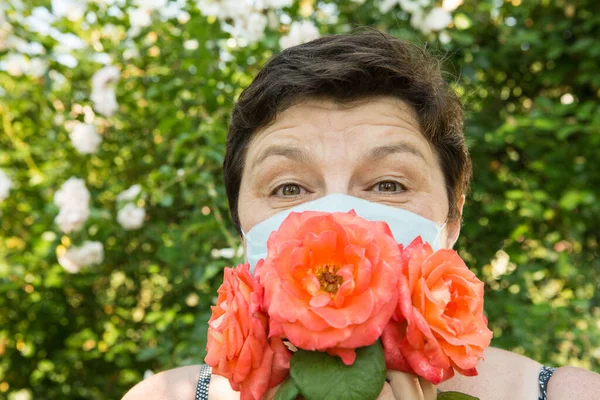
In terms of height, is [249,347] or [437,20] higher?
[249,347]

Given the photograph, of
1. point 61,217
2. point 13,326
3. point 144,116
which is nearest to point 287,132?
point 61,217

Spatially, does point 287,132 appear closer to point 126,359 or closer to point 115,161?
point 115,161

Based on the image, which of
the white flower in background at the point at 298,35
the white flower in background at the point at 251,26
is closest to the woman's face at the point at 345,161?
the white flower in background at the point at 298,35

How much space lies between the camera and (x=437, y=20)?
2787 millimetres

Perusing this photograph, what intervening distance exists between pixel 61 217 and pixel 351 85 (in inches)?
68.2

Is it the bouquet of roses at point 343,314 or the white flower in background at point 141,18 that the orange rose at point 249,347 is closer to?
the bouquet of roses at point 343,314

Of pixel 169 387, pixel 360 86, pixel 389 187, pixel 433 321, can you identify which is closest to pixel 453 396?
pixel 433 321

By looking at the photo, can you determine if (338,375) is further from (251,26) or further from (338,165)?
(251,26)

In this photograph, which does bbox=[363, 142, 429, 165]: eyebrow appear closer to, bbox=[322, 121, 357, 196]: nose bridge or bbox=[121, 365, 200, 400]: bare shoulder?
bbox=[322, 121, 357, 196]: nose bridge

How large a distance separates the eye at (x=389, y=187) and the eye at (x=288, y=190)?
199 millimetres

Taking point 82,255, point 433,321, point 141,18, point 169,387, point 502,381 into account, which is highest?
point 433,321

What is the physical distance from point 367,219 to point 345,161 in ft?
0.52

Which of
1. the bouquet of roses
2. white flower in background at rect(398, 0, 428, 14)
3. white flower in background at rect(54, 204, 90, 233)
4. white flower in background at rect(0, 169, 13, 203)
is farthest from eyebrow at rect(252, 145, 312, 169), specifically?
white flower in background at rect(0, 169, 13, 203)

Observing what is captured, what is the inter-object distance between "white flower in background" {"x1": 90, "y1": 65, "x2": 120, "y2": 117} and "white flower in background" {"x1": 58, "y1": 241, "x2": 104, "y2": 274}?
0.68 meters
